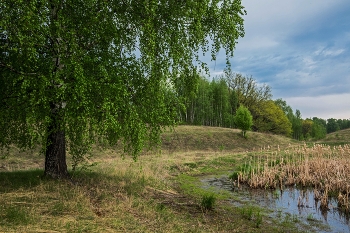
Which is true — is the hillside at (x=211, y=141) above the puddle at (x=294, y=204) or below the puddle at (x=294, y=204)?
above

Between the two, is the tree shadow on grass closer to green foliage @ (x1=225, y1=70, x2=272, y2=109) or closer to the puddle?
the puddle

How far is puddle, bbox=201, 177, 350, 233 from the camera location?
10415mm

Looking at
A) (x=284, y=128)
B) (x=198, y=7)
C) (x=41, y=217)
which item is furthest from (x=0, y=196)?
(x=284, y=128)


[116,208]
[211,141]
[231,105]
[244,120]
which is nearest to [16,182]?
[116,208]

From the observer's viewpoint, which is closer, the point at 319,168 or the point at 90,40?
the point at 90,40

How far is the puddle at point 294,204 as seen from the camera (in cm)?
1041

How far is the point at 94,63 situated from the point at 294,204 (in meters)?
10.2

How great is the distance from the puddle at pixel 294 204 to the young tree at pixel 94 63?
19.0 feet

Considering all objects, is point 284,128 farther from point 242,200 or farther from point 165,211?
point 165,211

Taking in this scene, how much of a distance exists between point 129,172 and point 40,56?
24.6ft

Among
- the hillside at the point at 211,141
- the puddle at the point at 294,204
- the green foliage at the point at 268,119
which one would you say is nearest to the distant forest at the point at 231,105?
the green foliage at the point at 268,119

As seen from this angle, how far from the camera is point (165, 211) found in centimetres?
949

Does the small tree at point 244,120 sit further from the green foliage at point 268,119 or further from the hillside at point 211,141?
the green foliage at point 268,119

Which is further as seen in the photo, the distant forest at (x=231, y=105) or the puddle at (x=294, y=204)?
the distant forest at (x=231, y=105)
